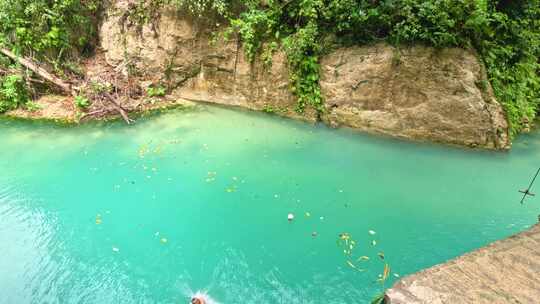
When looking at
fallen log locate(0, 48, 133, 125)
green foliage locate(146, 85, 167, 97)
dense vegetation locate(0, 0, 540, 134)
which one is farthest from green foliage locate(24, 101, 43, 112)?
green foliage locate(146, 85, 167, 97)

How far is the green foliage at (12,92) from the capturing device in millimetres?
6078

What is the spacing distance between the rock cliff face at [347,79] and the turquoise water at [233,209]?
340 millimetres

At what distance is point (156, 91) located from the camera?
676 cm

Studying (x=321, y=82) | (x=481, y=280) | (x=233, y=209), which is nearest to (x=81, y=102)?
(x=233, y=209)

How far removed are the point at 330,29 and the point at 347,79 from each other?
2.79ft

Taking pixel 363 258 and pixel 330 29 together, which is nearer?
pixel 363 258

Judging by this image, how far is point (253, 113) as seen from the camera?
634 cm

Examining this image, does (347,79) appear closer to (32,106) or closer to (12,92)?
(32,106)

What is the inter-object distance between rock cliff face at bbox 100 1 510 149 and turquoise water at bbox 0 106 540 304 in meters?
0.34

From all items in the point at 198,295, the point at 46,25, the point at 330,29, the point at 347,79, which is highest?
the point at 330,29

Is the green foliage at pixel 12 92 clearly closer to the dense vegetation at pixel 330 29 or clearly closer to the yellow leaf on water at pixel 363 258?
the dense vegetation at pixel 330 29

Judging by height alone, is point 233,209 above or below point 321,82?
below

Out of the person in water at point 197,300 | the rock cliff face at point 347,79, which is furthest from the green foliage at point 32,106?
the person in water at point 197,300

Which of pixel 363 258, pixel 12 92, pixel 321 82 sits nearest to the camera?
pixel 363 258
